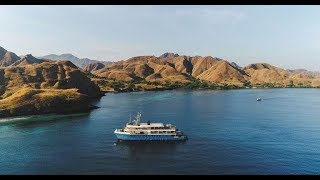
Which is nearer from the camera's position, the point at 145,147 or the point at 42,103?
the point at 145,147

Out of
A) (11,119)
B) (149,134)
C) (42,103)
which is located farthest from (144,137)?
(42,103)

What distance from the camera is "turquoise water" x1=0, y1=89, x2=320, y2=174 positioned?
259 ft

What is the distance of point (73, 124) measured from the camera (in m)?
134

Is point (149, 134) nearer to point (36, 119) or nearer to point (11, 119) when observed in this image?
point (36, 119)

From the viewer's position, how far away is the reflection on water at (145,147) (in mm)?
92188

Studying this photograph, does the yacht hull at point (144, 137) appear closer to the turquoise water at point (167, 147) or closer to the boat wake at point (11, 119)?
the turquoise water at point (167, 147)

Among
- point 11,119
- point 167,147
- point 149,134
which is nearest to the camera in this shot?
point 167,147

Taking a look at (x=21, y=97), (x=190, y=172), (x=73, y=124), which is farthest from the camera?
(x=21, y=97)

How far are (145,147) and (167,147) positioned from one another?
6236 millimetres

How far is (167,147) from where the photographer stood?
323 ft

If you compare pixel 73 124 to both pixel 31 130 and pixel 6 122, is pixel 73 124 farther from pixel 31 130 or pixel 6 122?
pixel 6 122
